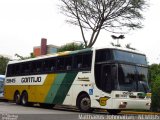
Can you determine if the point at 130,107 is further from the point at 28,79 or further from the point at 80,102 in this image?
the point at 28,79

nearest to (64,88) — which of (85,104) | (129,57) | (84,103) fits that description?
(84,103)

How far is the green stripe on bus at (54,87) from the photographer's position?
23.3 m

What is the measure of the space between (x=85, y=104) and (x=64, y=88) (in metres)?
2.29

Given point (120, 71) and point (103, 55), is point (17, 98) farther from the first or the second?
point (120, 71)

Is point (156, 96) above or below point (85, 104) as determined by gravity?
above

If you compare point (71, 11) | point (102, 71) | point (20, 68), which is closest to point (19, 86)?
point (20, 68)

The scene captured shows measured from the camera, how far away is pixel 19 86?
93.4ft

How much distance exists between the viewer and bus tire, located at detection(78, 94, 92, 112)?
20.9 metres

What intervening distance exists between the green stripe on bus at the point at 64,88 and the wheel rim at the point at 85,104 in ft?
4.90

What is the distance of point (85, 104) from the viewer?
21.2 metres

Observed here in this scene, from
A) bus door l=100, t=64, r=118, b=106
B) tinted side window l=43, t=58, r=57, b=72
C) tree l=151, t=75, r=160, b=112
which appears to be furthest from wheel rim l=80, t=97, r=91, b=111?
tree l=151, t=75, r=160, b=112

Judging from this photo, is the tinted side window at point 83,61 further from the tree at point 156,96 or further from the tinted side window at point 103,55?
the tree at point 156,96

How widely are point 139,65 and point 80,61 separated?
123 inches

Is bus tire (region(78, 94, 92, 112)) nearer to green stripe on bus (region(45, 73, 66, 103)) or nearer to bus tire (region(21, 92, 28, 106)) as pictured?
green stripe on bus (region(45, 73, 66, 103))
